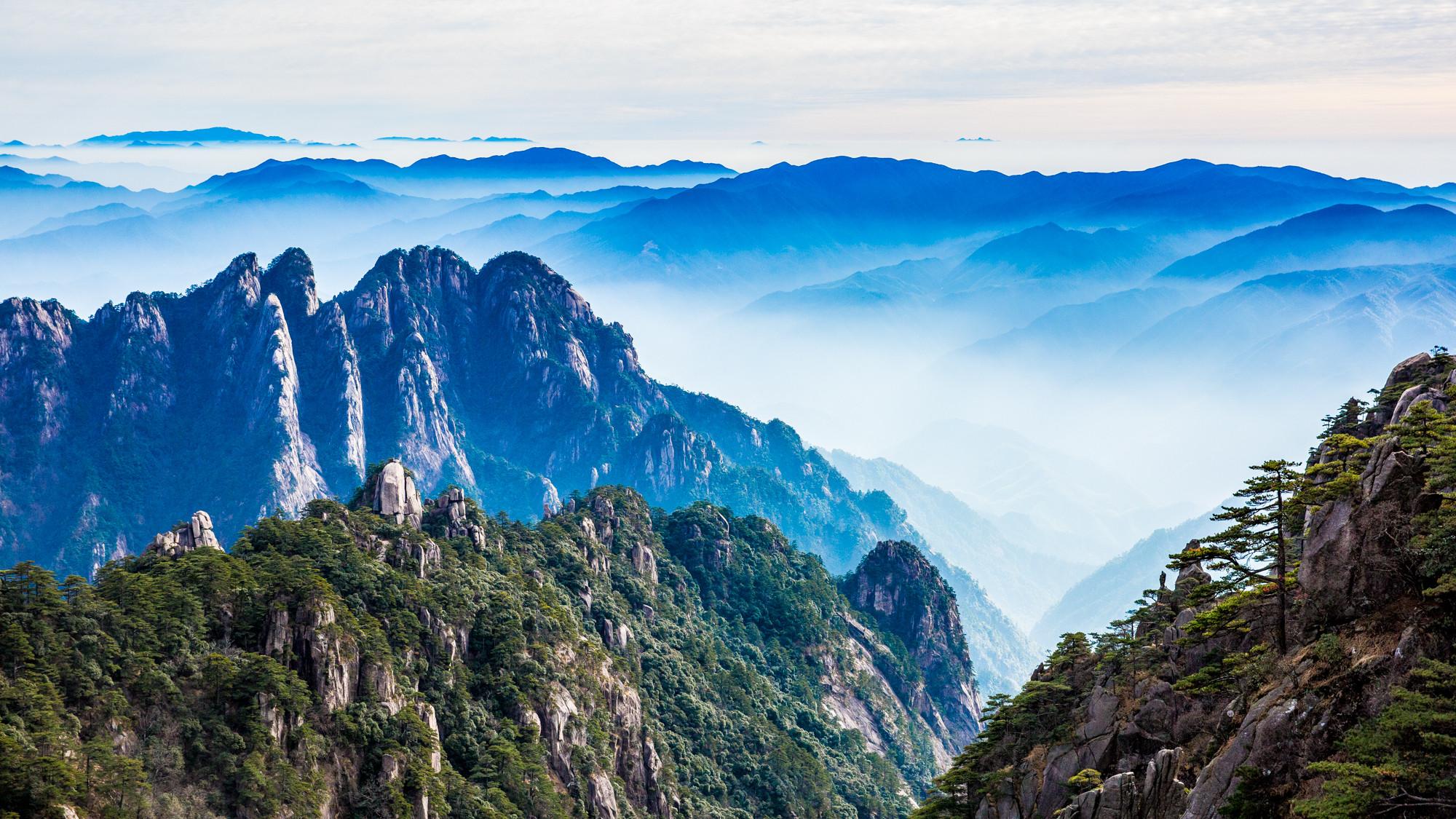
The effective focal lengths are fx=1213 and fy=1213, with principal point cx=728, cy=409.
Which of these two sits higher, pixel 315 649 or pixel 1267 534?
pixel 315 649

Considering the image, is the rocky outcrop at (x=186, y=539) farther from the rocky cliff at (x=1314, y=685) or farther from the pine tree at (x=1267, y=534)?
the pine tree at (x=1267, y=534)

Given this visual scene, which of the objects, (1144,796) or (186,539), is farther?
(186,539)

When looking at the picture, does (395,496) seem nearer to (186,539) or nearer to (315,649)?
(186,539)

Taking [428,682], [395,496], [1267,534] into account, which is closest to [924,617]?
[395,496]

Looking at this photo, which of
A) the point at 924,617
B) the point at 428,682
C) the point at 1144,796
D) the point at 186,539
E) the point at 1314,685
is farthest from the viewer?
the point at 924,617

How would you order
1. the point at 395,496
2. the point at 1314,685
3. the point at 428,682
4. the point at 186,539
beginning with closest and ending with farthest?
the point at 1314,685 → the point at 428,682 → the point at 186,539 → the point at 395,496

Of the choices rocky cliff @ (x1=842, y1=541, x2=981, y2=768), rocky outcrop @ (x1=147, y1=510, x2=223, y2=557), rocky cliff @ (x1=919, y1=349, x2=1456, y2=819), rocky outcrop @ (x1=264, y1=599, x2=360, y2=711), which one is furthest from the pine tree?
rocky cliff @ (x1=842, y1=541, x2=981, y2=768)

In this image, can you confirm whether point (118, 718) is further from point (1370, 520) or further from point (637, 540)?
point (637, 540)

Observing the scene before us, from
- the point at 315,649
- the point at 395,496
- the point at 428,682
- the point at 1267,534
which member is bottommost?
the point at 1267,534
